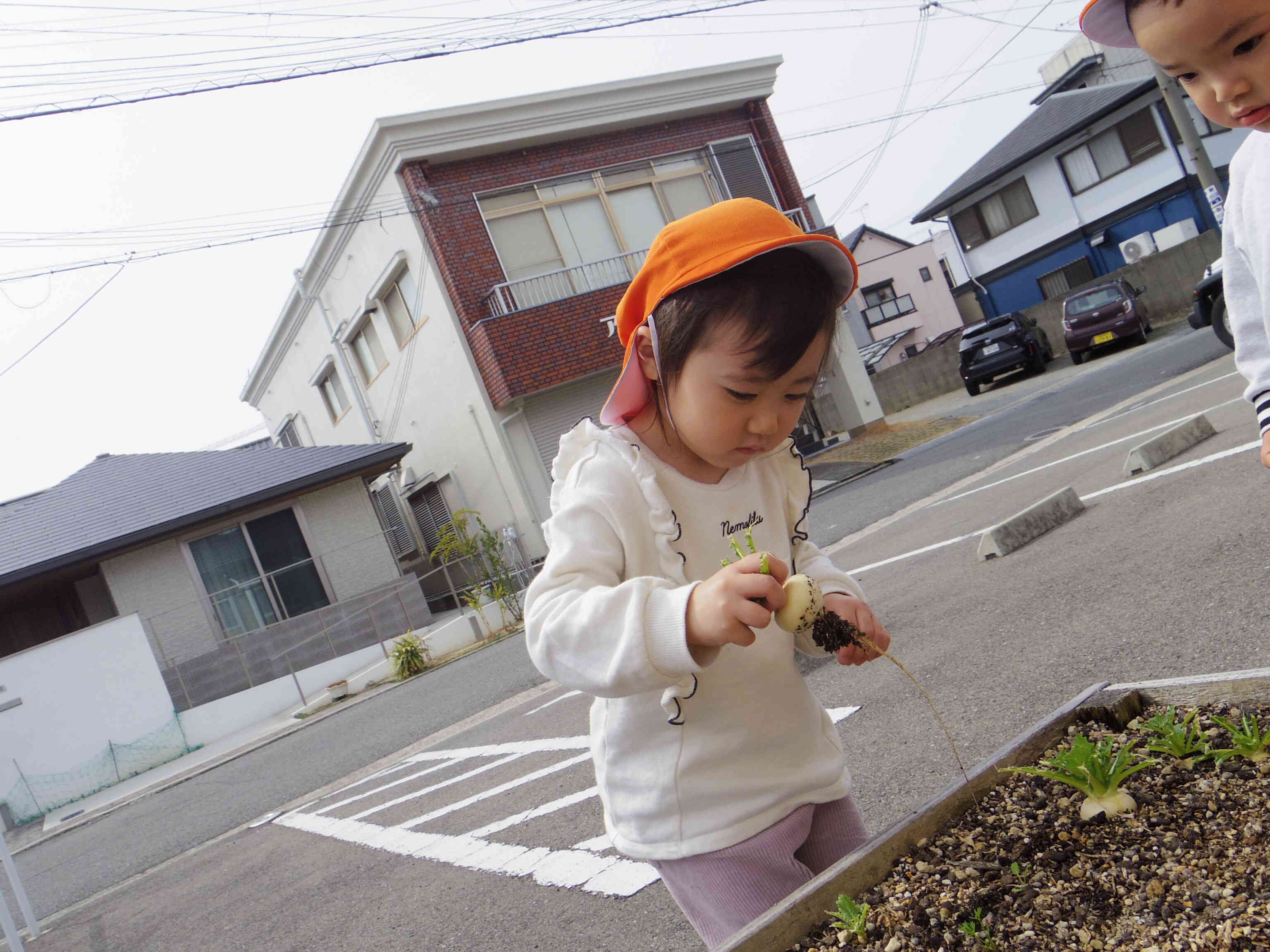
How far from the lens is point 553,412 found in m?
17.3

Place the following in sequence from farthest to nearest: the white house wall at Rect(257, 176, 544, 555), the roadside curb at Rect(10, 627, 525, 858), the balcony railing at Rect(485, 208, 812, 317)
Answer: the white house wall at Rect(257, 176, 544, 555) → the balcony railing at Rect(485, 208, 812, 317) → the roadside curb at Rect(10, 627, 525, 858)

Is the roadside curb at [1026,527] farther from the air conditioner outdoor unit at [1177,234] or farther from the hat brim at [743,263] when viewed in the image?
the air conditioner outdoor unit at [1177,234]

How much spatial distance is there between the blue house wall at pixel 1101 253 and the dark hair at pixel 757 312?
24369mm

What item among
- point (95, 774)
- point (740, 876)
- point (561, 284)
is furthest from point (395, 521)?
point (740, 876)

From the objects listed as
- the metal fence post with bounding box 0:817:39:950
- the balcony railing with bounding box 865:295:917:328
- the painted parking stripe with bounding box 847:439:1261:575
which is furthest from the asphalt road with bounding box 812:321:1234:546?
the balcony railing with bounding box 865:295:917:328

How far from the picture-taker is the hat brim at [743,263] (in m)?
1.60

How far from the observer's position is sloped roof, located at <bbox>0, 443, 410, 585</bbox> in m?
15.6

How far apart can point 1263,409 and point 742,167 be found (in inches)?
728

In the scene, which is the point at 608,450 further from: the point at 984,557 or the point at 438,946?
the point at 984,557

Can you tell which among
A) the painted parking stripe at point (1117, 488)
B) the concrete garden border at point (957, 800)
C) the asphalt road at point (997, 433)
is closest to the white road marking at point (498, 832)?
the concrete garden border at point (957, 800)

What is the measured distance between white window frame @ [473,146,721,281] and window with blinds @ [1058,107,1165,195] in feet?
50.0

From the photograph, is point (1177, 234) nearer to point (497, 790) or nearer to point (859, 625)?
point (497, 790)

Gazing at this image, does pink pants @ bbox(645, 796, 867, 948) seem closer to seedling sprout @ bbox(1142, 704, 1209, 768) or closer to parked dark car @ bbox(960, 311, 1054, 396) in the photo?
seedling sprout @ bbox(1142, 704, 1209, 768)

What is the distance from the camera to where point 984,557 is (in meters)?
6.24
